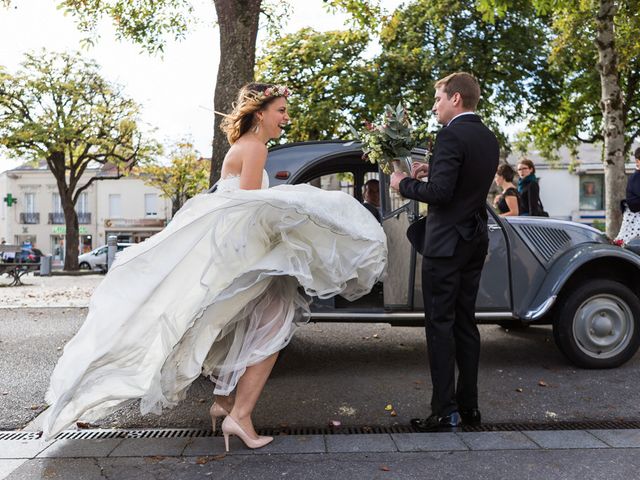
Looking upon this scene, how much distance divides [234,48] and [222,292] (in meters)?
5.46

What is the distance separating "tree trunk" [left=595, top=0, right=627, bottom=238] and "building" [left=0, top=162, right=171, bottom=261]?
1937 inches

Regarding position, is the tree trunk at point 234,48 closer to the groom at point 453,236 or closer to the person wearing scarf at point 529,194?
the person wearing scarf at point 529,194

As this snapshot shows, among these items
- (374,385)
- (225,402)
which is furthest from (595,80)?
(225,402)

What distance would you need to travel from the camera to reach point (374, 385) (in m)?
5.10

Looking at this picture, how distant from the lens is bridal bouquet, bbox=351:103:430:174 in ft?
13.5

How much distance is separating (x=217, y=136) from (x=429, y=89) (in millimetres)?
12654

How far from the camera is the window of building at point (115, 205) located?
57750mm

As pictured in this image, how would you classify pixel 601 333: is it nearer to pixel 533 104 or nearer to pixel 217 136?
pixel 217 136

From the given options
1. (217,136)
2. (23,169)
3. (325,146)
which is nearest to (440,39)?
(217,136)

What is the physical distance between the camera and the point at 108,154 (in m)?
31.4

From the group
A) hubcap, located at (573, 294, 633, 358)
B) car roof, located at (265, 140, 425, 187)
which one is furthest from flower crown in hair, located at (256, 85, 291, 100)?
hubcap, located at (573, 294, 633, 358)

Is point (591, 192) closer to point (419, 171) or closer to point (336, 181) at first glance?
point (336, 181)

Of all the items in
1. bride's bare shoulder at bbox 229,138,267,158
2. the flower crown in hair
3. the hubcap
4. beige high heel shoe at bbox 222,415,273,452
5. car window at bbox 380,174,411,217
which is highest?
the flower crown in hair

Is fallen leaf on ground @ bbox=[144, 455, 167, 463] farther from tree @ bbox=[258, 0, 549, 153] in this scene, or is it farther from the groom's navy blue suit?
tree @ bbox=[258, 0, 549, 153]
